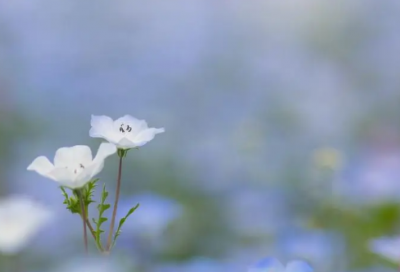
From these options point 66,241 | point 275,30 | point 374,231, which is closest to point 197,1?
point 275,30

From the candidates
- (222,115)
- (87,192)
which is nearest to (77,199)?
(87,192)

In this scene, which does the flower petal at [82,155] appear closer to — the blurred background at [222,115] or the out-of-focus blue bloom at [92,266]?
the out-of-focus blue bloom at [92,266]

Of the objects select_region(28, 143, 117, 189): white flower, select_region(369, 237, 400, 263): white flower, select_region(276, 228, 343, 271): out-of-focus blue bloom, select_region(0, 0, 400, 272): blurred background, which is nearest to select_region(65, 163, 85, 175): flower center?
select_region(28, 143, 117, 189): white flower

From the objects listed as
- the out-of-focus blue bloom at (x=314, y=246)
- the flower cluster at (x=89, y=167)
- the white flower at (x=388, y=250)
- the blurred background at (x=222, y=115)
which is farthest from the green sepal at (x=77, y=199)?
the out-of-focus blue bloom at (x=314, y=246)

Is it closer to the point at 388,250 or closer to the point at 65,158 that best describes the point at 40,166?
the point at 65,158

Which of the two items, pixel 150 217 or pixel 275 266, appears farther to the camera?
pixel 150 217

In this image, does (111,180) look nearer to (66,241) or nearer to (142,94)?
(66,241)

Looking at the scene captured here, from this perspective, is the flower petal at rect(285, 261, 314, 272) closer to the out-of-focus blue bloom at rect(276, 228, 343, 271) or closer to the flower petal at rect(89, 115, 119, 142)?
the flower petal at rect(89, 115, 119, 142)
